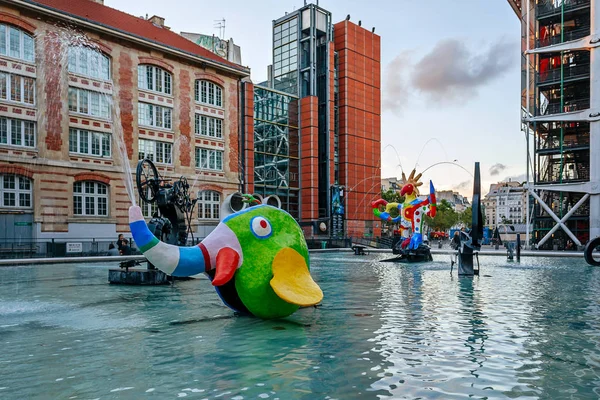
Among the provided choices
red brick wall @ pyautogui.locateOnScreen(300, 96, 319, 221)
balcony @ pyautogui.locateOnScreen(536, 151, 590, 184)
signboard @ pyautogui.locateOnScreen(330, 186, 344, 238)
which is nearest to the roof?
red brick wall @ pyautogui.locateOnScreen(300, 96, 319, 221)

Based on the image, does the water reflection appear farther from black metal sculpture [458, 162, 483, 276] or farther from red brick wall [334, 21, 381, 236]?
red brick wall [334, 21, 381, 236]

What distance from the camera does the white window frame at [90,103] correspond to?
35812 millimetres

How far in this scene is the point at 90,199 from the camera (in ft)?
119

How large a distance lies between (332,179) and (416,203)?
111 feet

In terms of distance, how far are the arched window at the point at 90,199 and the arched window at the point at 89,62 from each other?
7.92m

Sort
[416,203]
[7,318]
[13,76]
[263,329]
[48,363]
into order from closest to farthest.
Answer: [48,363] < [263,329] < [7,318] < [416,203] < [13,76]

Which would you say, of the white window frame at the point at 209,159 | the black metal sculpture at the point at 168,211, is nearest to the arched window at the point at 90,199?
the white window frame at the point at 209,159

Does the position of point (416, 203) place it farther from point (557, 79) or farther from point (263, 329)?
point (557, 79)

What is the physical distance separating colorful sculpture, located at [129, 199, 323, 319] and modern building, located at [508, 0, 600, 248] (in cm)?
3764

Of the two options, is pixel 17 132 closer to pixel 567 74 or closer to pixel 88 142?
pixel 88 142

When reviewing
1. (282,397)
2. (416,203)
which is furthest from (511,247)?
(282,397)

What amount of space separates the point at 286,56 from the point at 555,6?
98.0 ft

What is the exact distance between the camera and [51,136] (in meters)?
34.3

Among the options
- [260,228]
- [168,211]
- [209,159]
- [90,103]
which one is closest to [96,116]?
[90,103]
